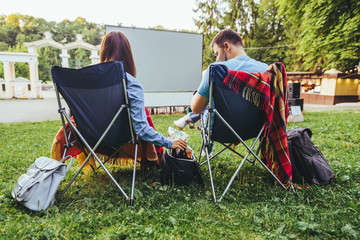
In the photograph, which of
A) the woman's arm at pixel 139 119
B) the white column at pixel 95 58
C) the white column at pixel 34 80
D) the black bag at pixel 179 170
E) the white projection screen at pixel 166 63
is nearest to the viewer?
the woman's arm at pixel 139 119

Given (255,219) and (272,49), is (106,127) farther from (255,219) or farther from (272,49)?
(272,49)

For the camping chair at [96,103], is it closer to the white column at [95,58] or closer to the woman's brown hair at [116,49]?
the woman's brown hair at [116,49]

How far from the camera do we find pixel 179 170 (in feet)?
7.23

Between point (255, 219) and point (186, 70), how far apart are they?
9909 millimetres

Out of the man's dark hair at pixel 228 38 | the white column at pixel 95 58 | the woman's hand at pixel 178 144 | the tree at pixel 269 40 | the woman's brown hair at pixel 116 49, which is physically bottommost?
the woman's hand at pixel 178 144

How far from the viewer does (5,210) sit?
174 centimetres

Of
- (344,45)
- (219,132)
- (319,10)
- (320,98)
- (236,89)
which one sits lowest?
(320,98)

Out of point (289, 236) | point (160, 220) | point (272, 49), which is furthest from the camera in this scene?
point (272, 49)

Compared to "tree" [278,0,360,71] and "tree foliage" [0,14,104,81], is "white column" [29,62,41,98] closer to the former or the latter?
"tree foliage" [0,14,104,81]

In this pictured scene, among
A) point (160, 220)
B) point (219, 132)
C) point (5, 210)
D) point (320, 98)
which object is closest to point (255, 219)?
point (160, 220)

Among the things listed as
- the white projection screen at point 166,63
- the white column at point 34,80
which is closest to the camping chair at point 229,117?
the white projection screen at point 166,63

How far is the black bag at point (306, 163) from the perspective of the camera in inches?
88.6

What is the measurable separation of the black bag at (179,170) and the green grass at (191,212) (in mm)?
76

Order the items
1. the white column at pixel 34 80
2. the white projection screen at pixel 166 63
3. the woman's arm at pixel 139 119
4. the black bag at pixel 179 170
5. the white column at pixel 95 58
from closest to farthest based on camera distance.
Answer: the woman's arm at pixel 139 119
the black bag at pixel 179 170
the white projection screen at pixel 166 63
the white column at pixel 95 58
the white column at pixel 34 80
